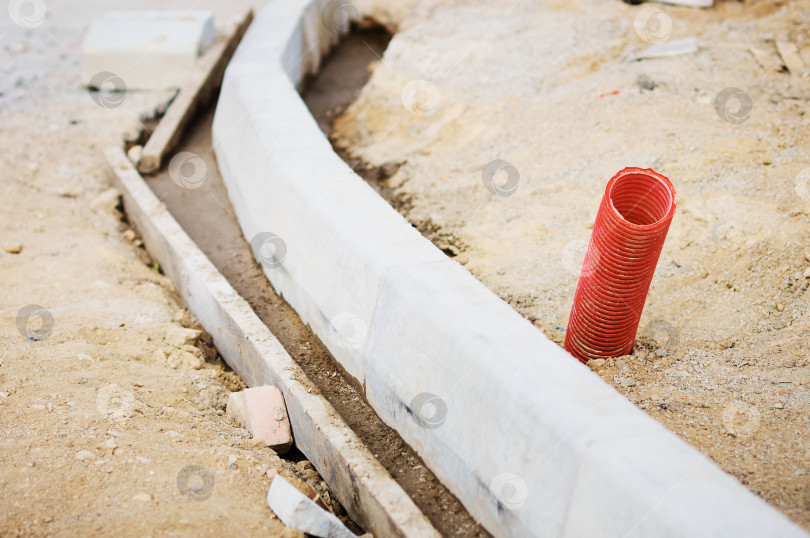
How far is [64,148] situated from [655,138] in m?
6.24

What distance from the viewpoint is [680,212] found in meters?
4.94

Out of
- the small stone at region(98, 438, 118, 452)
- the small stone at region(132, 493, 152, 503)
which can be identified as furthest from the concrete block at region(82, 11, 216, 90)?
the small stone at region(132, 493, 152, 503)

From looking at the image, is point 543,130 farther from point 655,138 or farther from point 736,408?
point 736,408
